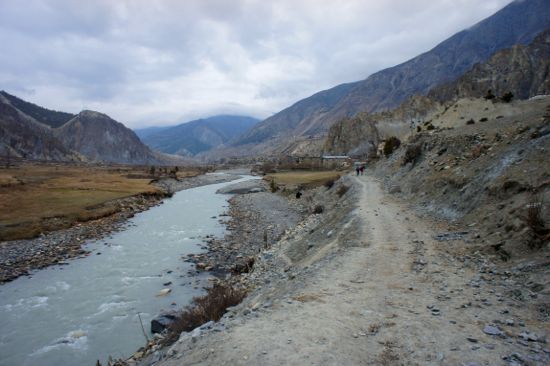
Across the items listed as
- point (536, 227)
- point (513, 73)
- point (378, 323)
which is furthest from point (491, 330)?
point (513, 73)

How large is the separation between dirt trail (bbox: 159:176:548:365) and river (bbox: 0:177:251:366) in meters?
7.00

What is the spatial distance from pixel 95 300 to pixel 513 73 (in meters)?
198

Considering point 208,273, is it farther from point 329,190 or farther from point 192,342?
point 329,190

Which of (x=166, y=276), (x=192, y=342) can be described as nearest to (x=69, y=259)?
(x=166, y=276)

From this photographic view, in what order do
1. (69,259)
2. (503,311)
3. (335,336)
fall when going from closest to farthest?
1. (335,336)
2. (503,311)
3. (69,259)

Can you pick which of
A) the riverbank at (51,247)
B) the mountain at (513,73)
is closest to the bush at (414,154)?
the riverbank at (51,247)

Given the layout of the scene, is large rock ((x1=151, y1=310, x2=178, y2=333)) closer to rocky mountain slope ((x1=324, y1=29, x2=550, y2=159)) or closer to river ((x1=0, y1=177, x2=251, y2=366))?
river ((x1=0, y1=177, x2=251, y2=366))

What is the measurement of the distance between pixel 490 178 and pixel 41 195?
5779 cm

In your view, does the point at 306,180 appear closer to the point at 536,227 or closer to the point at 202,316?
the point at 536,227

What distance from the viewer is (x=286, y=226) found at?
35.8 m

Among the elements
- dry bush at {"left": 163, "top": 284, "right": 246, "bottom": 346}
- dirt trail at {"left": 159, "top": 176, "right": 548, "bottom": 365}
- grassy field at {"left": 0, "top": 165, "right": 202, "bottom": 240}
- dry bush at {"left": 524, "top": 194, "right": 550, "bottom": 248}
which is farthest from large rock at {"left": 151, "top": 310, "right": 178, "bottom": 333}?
grassy field at {"left": 0, "top": 165, "right": 202, "bottom": 240}

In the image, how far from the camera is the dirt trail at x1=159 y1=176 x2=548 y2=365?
700cm

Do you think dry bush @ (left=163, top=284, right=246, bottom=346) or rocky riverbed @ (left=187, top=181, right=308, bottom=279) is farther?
rocky riverbed @ (left=187, top=181, right=308, bottom=279)

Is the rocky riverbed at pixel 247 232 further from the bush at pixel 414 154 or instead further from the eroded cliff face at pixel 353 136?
the eroded cliff face at pixel 353 136
